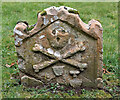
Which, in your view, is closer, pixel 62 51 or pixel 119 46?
pixel 62 51

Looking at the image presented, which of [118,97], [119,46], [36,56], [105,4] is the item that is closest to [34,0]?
[105,4]

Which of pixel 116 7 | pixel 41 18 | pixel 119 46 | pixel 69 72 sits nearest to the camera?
pixel 41 18

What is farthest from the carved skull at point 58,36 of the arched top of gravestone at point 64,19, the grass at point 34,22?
the grass at point 34,22

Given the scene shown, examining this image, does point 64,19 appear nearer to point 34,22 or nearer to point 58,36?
point 58,36

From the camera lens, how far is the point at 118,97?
14.6 ft

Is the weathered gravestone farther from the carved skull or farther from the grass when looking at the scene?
the grass

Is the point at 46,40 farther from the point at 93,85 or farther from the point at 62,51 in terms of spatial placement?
the point at 93,85

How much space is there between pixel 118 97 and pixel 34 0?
6.86m

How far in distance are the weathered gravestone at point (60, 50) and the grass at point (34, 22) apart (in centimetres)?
26

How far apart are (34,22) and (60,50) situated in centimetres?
390

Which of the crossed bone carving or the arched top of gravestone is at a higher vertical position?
the arched top of gravestone

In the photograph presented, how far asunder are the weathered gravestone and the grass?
26cm

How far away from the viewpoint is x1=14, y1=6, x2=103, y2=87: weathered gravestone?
14.1 ft

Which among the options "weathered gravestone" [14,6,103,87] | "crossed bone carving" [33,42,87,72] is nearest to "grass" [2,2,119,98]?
"weathered gravestone" [14,6,103,87]
